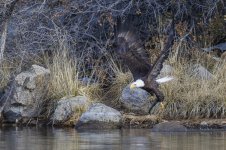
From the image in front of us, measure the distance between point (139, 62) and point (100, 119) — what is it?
4.43 ft

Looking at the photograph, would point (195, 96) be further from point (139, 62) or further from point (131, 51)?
point (131, 51)

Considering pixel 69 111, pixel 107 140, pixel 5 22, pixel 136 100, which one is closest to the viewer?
pixel 107 140

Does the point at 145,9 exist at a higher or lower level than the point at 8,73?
higher

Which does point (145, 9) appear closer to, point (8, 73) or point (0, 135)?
point (8, 73)

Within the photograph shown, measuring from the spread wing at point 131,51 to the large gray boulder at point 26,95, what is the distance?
8.25 ft

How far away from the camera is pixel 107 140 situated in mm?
11523

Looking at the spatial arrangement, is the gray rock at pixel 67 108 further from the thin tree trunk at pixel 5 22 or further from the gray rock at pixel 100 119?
the thin tree trunk at pixel 5 22

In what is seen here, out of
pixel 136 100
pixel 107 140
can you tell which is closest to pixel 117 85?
pixel 136 100

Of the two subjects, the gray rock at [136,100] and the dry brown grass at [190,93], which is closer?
the dry brown grass at [190,93]

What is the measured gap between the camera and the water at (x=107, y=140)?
10.4 meters

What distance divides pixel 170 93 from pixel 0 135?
157 inches

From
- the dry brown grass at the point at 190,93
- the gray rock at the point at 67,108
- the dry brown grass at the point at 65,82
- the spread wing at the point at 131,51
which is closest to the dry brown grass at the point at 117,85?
the dry brown grass at the point at 190,93

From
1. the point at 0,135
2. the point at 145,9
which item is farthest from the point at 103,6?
the point at 0,135

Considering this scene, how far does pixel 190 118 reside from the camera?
47.3ft
